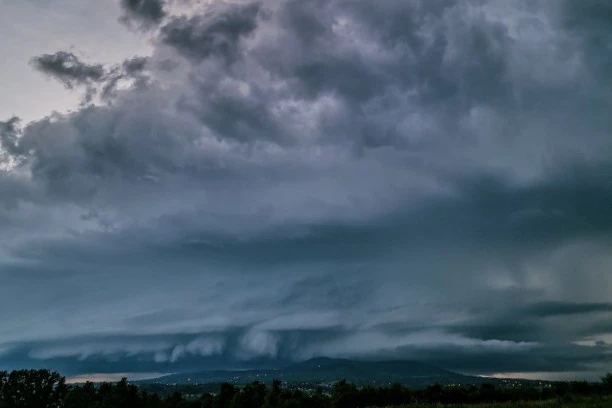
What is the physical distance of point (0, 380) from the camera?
133750 millimetres

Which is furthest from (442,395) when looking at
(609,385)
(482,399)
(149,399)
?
(149,399)

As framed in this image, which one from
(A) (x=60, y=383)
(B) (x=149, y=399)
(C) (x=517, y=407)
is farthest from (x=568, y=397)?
(A) (x=60, y=383)

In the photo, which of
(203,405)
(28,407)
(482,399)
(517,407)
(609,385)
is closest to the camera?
(517,407)

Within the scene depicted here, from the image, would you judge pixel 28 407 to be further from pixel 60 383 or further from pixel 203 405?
pixel 203 405

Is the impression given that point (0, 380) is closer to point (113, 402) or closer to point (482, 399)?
point (113, 402)

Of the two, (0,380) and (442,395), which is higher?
(0,380)

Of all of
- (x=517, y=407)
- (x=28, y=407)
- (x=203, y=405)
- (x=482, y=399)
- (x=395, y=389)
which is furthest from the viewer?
(x=203, y=405)

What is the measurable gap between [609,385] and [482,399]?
33036 mm

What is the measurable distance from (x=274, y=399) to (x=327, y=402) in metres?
17.4

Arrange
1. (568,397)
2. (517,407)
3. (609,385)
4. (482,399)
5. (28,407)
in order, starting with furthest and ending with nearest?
(28,407) < (482,399) < (609,385) < (568,397) < (517,407)

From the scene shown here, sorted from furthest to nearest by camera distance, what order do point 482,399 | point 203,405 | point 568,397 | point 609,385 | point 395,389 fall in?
point 203,405, point 395,389, point 482,399, point 609,385, point 568,397

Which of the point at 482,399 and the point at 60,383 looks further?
the point at 60,383

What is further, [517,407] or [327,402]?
[327,402]

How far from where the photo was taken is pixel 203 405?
159m
